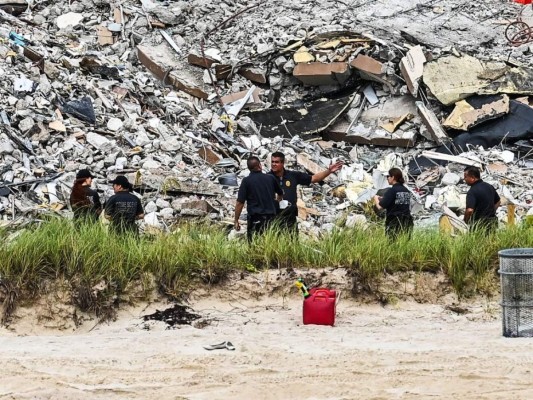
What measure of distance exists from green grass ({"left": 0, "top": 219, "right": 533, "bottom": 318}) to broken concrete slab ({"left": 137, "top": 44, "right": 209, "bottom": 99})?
9.72 meters

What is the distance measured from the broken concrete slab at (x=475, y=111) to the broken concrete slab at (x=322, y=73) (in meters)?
2.07

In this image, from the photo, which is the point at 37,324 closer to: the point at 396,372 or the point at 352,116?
the point at 396,372

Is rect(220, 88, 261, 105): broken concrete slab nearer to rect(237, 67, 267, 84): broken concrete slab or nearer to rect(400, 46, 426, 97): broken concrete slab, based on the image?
Answer: rect(237, 67, 267, 84): broken concrete slab

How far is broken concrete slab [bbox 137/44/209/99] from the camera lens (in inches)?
765

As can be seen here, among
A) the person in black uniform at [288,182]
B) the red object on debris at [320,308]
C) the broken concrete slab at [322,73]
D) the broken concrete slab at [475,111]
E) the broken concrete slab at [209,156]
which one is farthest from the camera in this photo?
the broken concrete slab at [322,73]

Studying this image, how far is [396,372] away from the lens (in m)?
7.59

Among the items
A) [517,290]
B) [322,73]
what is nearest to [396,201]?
[517,290]

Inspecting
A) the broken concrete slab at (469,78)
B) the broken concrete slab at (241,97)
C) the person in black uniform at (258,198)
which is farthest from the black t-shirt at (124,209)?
the broken concrete slab at (469,78)

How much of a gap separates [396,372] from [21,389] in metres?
2.68

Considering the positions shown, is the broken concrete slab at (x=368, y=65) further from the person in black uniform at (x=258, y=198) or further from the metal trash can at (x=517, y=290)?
the metal trash can at (x=517, y=290)

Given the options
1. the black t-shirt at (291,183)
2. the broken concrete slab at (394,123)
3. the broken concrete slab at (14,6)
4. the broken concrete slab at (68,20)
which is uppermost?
the broken concrete slab at (14,6)

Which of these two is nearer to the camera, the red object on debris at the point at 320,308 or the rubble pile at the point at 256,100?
the red object on debris at the point at 320,308

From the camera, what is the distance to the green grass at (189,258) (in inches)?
355

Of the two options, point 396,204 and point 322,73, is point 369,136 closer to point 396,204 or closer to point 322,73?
point 322,73
